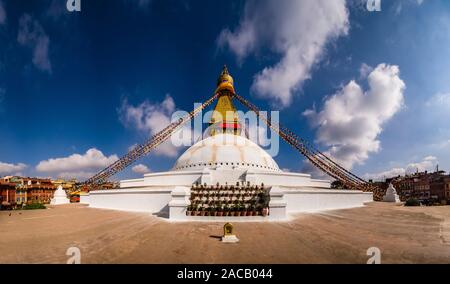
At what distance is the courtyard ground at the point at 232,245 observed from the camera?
6.13m

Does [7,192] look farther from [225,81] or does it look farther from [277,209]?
[277,209]

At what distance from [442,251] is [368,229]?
326 cm

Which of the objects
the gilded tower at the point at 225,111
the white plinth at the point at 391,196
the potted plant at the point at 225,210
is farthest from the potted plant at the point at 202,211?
the white plinth at the point at 391,196

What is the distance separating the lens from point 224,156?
22.6m

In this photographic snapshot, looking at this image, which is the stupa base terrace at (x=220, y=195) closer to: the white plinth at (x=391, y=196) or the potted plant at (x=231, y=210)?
the potted plant at (x=231, y=210)

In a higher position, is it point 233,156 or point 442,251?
point 233,156

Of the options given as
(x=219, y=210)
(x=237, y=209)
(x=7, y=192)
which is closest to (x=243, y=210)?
(x=237, y=209)

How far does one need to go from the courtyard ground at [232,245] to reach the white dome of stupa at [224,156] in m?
11.6

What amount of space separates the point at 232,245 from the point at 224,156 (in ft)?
50.5

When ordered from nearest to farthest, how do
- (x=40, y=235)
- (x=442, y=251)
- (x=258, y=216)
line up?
(x=442, y=251), (x=40, y=235), (x=258, y=216)

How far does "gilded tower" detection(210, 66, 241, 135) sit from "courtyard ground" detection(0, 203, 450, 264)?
1895 centimetres
